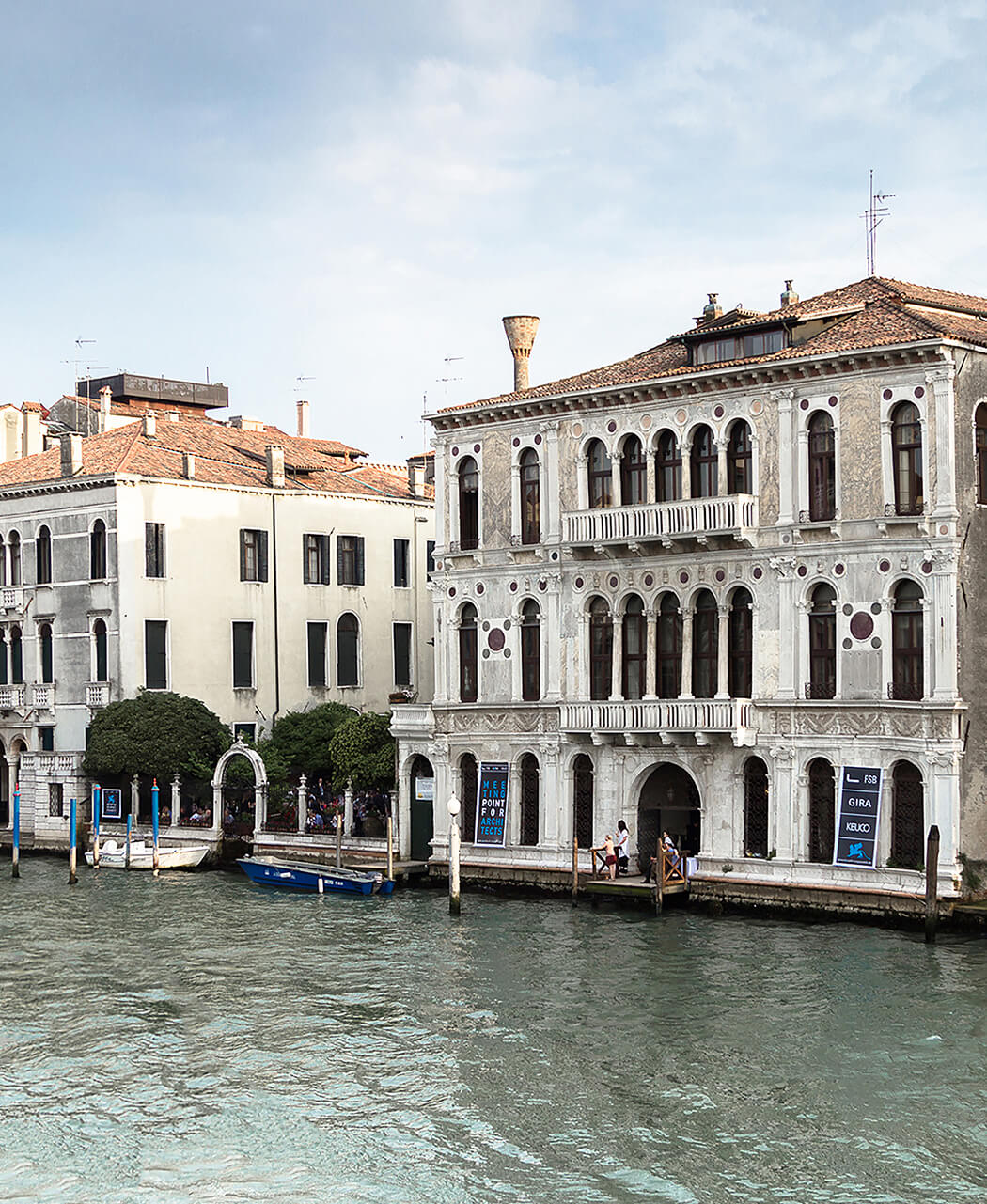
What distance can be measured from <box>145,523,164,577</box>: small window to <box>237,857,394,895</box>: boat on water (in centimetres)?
989

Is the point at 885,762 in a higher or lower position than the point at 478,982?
higher

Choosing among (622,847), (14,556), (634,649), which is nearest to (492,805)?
(622,847)

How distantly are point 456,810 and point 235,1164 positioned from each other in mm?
14625

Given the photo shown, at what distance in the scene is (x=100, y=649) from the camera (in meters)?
42.5

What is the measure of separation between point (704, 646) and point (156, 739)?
14.0 metres

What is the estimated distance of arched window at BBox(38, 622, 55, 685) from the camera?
43625 mm

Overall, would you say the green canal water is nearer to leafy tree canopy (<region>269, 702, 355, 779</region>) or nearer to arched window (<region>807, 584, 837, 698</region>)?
arched window (<region>807, 584, 837, 698</region>)

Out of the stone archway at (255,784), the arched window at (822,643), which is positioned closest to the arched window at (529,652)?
the arched window at (822,643)

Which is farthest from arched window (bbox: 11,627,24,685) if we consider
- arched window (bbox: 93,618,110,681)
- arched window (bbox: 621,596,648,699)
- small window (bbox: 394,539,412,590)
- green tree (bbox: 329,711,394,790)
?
arched window (bbox: 621,596,648,699)

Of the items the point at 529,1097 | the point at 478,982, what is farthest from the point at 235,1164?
the point at 478,982

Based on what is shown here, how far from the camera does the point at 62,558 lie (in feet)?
142

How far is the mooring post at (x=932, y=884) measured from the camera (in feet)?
86.2

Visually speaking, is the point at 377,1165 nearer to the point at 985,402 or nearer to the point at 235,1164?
the point at 235,1164

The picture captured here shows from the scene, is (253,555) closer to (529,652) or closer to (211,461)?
(211,461)
